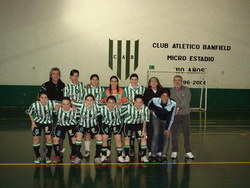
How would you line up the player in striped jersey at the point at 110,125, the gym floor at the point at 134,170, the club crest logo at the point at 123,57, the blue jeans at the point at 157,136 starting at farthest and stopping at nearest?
the club crest logo at the point at 123,57, the blue jeans at the point at 157,136, the player in striped jersey at the point at 110,125, the gym floor at the point at 134,170

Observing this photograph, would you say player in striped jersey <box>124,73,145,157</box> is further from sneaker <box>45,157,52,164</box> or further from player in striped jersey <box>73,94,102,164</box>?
sneaker <box>45,157,52,164</box>

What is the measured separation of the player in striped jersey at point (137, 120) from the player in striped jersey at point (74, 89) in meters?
1.01

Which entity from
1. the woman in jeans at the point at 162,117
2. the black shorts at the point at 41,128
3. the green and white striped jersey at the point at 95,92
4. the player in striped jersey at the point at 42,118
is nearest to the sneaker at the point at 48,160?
the player in striped jersey at the point at 42,118

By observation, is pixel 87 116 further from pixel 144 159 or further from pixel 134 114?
pixel 144 159

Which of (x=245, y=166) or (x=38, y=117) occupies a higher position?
(x=38, y=117)

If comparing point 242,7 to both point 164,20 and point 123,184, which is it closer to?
point 164,20

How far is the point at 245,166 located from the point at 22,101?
10.7 metres

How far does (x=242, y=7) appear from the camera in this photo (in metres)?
14.7

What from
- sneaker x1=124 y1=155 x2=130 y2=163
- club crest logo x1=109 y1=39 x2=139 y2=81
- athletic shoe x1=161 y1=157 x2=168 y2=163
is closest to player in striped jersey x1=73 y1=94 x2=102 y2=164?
sneaker x1=124 y1=155 x2=130 y2=163

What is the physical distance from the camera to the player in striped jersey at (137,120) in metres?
5.81

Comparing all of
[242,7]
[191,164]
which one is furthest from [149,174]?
[242,7]

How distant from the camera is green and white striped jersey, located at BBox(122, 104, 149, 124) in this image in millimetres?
5840

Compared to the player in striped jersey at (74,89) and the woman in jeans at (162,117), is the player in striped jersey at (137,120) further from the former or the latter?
the player in striped jersey at (74,89)

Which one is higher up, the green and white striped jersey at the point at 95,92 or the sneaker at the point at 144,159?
the green and white striped jersey at the point at 95,92
